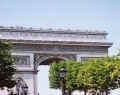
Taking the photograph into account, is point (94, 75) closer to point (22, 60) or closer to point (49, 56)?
point (49, 56)

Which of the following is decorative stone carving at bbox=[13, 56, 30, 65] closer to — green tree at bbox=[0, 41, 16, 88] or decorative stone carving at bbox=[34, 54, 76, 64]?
decorative stone carving at bbox=[34, 54, 76, 64]

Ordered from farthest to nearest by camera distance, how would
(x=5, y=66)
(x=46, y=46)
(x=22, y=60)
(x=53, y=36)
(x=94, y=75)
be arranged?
(x=53, y=36) → (x=46, y=46) → (x=22, y=60) → (x=94, y=75) → (x=5, y=66)

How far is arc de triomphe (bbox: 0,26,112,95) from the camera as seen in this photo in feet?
184

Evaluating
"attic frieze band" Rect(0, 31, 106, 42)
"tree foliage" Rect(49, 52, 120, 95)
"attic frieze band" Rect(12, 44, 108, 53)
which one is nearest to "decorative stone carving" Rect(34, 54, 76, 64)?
"attic frieze band" Rect(12, 44, 108, 53)

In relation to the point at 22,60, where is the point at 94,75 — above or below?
below

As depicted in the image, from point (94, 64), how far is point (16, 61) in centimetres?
1284

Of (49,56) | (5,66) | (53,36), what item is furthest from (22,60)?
(5,66)

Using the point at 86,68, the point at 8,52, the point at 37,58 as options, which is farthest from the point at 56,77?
the point at 8,52

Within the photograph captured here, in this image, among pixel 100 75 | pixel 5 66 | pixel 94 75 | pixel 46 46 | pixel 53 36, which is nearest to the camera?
pixel 5 66

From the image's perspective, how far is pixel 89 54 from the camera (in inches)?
2315

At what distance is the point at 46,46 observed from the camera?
189ft

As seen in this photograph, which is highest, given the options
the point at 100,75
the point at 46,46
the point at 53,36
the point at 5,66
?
the point at 53,36

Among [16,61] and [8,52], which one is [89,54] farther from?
[8,52]

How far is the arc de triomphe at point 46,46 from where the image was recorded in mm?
56178
